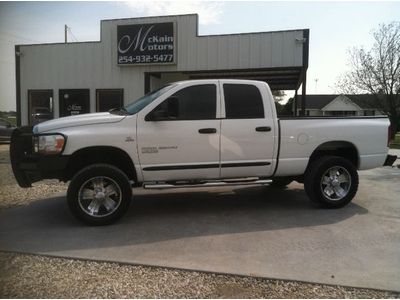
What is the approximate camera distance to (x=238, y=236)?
549 centimetres

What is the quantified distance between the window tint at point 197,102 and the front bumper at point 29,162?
5.66ft

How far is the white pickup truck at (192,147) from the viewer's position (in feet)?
19.4

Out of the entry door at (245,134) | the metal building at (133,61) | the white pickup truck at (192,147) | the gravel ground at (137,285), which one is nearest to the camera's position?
the gravel ground at (137,285)

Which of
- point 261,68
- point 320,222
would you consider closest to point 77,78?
point 261,68

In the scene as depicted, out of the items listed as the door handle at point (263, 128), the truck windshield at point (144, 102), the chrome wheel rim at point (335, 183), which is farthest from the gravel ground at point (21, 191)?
the chrome wheel rim at point (335, 183)

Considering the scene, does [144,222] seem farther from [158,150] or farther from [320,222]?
[320,222]

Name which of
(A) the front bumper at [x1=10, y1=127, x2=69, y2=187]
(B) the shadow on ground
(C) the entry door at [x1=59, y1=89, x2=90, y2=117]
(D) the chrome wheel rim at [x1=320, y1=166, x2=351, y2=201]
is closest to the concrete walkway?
(B) the shadow on ground

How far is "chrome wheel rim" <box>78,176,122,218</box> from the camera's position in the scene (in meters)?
5.98

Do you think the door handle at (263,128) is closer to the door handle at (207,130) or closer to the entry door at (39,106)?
the door handle at (207,130)

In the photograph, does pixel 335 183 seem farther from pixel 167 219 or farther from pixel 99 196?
pixel 99 196

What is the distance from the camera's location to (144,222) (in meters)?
6.21

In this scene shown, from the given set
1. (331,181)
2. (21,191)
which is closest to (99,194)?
(21,191)

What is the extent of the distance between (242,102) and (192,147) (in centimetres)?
108

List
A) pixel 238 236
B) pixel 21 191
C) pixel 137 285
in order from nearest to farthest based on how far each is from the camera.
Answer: pixel 137 285, pixel 238 236, pixel 21 191
